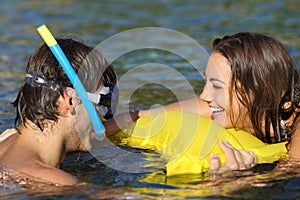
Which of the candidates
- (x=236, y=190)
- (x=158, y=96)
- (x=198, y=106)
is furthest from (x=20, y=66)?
(x=236, y=190)

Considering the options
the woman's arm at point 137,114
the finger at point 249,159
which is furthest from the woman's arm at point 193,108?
the finger at point 249,159

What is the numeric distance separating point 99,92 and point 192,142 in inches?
28.5

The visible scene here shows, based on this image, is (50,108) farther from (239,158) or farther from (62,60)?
(239,158)

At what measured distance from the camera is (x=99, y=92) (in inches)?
181

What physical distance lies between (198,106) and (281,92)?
76 centimetres

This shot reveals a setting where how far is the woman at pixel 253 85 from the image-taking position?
193 inches

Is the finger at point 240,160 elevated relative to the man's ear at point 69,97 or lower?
lower

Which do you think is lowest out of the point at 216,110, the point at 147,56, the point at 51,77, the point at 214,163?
the point at 214,163

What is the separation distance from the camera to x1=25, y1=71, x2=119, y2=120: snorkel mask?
447 cm

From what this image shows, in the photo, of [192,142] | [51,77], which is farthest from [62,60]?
[192,142]

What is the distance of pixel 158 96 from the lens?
7238mm

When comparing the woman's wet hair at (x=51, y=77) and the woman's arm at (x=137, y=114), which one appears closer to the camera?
the woman's wet hair at (x=51, y=77)

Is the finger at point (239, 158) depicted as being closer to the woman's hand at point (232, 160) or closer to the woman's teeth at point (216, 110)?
the woman's hand at point (232, 160)

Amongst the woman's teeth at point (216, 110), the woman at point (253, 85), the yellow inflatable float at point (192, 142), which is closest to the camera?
the yellow inflatable float at point (192, 142)
